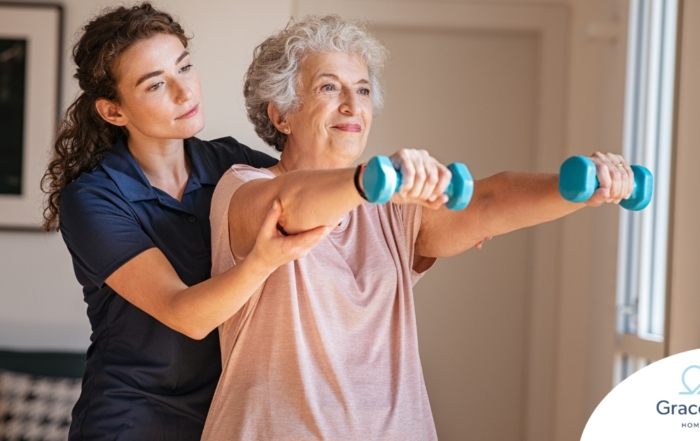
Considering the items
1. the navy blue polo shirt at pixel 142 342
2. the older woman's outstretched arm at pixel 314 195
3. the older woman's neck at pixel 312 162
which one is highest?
the older woman's neck at pixel 312 162

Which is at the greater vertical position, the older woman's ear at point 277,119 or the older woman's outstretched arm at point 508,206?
the older woman's ear at point 277,119

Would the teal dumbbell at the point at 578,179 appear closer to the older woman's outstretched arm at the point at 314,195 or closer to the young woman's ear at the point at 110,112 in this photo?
the older woman's outstretched arm at the point at 314,195

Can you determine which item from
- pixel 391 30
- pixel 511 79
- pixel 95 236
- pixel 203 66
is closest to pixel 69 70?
pixel 203 66

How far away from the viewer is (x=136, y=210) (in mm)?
1733

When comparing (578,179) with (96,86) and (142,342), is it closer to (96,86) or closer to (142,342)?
(142,342)

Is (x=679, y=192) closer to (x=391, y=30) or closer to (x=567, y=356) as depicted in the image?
(x=567, y=356)

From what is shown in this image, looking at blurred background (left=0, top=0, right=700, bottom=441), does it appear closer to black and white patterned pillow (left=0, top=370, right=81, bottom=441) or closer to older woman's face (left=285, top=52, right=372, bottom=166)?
black and white patterned pillow (left=0, top=370, right=81, bottom=441)

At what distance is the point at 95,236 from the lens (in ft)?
5.37

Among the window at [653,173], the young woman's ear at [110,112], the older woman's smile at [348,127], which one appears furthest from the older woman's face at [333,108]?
the window at [653,173]

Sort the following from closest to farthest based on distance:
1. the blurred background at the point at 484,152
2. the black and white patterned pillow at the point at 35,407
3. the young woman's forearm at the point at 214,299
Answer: the young woman's forearm at the point at 214,299, the black and white patterned pillow at the point at 35,407, the blurred background at the point at 484,152

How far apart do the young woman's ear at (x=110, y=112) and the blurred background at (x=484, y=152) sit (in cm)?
176

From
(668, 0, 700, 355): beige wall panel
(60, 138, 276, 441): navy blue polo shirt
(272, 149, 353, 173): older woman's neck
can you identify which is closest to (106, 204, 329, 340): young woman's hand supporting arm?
(60, 138, 276, 441): navy blue polo shirt

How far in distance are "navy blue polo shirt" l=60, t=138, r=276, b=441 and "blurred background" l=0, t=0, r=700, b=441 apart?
1.72 metres

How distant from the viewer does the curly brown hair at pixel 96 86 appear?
5.88 feet
